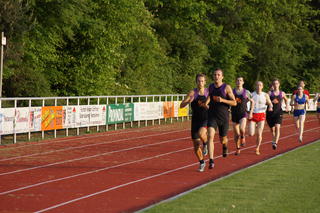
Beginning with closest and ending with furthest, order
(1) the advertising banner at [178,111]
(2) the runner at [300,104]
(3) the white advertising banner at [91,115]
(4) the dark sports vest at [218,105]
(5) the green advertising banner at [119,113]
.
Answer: (4) the dark sports vest at [218,105], (2) the runner at [300,104], (3) the white advertising banner at [91,115], (5) the green advertising banner at [119,113], (1) the advertising banner at [178,111]

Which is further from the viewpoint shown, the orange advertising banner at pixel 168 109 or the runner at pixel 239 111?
the orange advertising banner at pixel 168 109

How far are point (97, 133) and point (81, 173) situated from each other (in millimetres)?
12371

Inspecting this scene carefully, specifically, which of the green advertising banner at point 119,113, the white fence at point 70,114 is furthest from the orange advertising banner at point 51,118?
the green advertising banner at point 119,113

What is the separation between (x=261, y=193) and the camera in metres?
10.8

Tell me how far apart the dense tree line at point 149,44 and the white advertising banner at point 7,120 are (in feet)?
19.7

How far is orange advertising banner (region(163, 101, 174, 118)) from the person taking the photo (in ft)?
111

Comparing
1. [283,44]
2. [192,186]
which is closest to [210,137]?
[192,186]

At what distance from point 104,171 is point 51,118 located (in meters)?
8.93

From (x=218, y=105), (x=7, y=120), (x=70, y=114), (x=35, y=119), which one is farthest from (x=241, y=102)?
(x=70, y=114)

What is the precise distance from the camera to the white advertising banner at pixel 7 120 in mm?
20477

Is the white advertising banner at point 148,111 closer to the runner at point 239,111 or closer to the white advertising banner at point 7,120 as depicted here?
the white advertising banner at point 7,120

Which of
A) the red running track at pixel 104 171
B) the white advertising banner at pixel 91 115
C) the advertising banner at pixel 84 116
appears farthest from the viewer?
the white advertising banner at pixel 91 115

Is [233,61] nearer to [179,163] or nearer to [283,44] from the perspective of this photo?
[283,44]

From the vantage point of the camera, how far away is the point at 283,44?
57.7 metres
